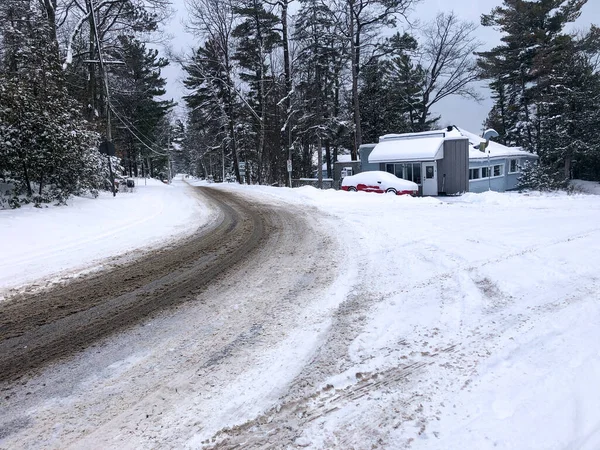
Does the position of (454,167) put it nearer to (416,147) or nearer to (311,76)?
(416,147)

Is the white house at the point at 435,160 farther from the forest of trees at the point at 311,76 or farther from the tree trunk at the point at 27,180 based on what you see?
the tree trunk at the point at 27,180

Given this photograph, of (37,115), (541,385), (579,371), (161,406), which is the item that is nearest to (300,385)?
(161,406)

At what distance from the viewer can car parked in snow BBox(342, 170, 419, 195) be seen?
18.1m

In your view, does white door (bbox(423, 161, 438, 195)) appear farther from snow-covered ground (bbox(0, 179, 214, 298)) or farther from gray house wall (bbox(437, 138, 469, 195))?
snow-covered ground (bbox(0, 179, 214, 298))

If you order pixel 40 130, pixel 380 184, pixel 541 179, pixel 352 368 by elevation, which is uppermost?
pixel 40 130

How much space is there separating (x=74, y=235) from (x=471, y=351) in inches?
320

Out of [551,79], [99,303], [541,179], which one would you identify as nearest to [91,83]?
[99,303]

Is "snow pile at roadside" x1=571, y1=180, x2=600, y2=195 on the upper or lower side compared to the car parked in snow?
lower

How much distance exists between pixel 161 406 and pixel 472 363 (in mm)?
2224

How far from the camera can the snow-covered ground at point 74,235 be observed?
539 centimetres

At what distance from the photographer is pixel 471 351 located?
2750mm

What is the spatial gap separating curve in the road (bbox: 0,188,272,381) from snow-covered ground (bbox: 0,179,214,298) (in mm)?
722

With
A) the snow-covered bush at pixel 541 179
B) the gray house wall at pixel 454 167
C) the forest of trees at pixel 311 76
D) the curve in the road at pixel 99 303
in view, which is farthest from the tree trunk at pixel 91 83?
the snow-covered bush at pixel 541 179

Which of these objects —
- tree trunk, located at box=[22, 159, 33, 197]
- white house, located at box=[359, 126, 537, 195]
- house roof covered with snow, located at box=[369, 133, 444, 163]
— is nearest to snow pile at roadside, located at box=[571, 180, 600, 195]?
white house, located at box=[359, 126, 537, 195]
